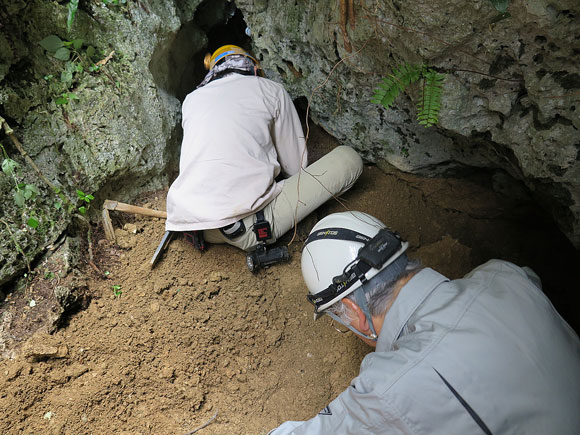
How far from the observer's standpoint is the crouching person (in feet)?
9.21

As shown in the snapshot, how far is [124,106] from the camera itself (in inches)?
121

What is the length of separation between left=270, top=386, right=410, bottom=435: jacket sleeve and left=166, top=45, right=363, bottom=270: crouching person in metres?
1.49

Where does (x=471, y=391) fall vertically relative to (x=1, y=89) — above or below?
below

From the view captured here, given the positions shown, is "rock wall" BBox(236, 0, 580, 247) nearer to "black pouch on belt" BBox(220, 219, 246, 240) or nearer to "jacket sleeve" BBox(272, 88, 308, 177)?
"jacket sleeve" BBox(272, 88, 308, 177)

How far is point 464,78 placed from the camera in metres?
2.27

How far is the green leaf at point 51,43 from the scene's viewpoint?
9.01ft

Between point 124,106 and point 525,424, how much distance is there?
3.16m

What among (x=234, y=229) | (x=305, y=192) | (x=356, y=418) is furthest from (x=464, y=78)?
(x=356, y=418)

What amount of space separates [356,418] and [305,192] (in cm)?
189

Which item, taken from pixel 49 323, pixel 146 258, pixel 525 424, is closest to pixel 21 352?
pixel 49 323

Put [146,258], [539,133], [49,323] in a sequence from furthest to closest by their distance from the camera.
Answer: [146,258]
[49,323]
[539,133]

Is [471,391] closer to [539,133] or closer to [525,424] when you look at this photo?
[525,424]

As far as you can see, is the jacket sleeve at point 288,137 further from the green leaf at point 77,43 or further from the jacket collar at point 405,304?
the jacket collar at point 405,304

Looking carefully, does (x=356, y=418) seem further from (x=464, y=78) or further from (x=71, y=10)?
(x=71, y=10)
